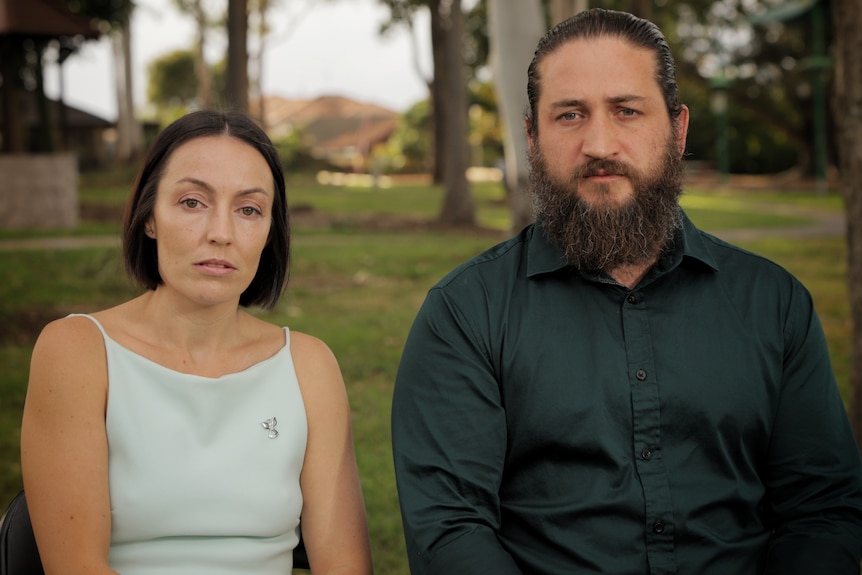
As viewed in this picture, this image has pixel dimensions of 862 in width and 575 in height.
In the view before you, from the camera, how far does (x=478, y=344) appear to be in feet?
9.37

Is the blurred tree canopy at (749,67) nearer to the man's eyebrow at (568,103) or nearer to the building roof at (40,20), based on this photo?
the building roof at (40,20)

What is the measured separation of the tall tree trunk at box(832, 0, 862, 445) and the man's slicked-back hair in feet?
8.72

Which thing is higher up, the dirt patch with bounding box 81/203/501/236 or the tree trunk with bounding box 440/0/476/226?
the tree trunk with bounding box 440/0/476/226

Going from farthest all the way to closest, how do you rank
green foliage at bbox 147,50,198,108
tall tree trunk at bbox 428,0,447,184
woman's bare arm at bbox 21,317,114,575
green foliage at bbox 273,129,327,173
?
1. green foliage at bbox 147,50,198,108
2. green foliage at bbox 273,129,327,173
3. tall tree trunk at bbox 428,0,447,184
4. woman's bare arm at bbox 21,317,114,575

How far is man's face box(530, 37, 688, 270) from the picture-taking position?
2.97 metres

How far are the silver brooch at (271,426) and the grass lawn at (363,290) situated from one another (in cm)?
160

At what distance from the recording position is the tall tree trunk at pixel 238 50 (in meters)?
10.6

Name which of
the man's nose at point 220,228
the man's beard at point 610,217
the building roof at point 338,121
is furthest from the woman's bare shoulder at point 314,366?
the building roof at point 338,121

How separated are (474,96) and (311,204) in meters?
24.9

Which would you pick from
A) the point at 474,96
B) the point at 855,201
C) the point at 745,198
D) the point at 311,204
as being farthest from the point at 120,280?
the point at 474,96

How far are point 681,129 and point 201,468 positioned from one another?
66.7 inches

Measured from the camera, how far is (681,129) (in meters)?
3.20

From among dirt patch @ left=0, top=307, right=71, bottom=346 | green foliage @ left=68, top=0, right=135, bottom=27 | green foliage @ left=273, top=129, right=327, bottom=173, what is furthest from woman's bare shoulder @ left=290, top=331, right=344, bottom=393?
green foliage @ left=273, top=129, right=327, bottom=173

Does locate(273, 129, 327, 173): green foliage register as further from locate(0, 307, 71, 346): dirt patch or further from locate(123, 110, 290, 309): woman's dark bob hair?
locate(123, 110, 290, 309): woman's dark bob hair
